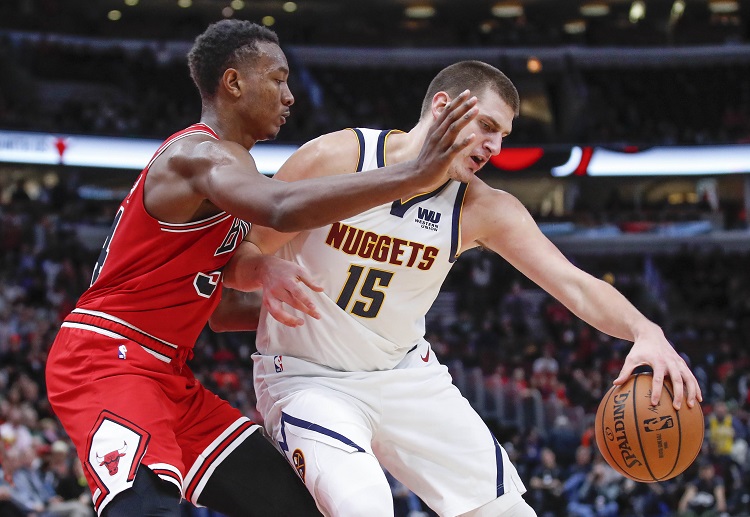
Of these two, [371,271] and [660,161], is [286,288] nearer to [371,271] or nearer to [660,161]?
[371,271]

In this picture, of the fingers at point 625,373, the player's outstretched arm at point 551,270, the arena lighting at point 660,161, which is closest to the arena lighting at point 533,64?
the arena lighting at point 660,161

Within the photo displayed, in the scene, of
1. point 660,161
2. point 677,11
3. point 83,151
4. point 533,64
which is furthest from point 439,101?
point 677,11

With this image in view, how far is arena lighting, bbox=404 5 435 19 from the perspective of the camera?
31.8 metres

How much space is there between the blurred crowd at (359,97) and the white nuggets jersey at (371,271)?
1862cm

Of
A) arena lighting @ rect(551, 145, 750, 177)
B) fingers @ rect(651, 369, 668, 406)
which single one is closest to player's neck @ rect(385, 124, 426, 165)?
fingers @ rect(651, 369, 668, 406)

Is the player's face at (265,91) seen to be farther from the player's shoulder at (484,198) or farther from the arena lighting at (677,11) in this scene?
the arena lighting at (677,11)

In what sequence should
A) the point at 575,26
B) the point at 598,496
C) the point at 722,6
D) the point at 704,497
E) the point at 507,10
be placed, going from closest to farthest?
the point at 704,497, the point at 598,496, the point at 722,6, the point at 507,10, the point at 575,26

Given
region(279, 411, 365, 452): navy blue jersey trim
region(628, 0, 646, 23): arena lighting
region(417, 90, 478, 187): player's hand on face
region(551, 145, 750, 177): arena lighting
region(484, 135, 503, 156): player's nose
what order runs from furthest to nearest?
region(628, 0, 646, 23): arena lighting, region(551, 145, 750, 177): arena lighting, region(484, 135, 503, 156): player's nose, region(279, 411, 365, 452): navy blue jersey trim, region(417, 90, 478, 187): player's hand on face

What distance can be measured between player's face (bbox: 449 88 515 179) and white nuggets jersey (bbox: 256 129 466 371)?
21cm

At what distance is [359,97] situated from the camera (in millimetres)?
27641

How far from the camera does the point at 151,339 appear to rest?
12.5 feet

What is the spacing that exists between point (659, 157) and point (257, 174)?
2284 cm

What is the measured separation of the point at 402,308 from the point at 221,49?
53.5 inches

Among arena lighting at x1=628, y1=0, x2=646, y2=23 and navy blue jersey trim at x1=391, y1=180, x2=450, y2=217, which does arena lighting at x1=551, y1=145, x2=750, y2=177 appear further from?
navy blue jersey trim at x1=391, y1=180, x2=450, y2=217
